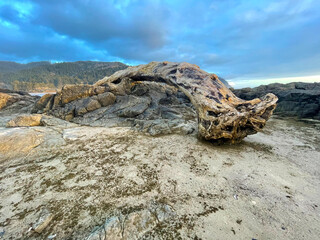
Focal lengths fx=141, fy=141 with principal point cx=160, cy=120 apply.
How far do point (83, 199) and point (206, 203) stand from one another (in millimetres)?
3128

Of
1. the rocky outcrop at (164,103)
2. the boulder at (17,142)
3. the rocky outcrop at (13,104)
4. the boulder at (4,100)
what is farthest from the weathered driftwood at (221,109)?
the boulder at (4,100)

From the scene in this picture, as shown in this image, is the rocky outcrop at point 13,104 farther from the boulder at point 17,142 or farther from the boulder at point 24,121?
the boulder at point 17,142

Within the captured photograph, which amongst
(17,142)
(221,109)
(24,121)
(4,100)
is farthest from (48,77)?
(221,109)

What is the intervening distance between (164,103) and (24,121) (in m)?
10.6

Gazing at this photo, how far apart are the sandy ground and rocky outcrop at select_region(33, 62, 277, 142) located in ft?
3.98

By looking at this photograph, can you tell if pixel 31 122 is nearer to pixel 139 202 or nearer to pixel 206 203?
pixel 139 202

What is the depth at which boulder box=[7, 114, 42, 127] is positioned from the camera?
8.36 m

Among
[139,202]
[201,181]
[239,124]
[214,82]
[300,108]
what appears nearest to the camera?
[139,202]

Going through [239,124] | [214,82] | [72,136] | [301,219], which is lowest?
[301,219]

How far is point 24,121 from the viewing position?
28.1 feet

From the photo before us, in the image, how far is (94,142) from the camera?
7.07m

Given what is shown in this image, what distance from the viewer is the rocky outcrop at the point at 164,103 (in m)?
6.93

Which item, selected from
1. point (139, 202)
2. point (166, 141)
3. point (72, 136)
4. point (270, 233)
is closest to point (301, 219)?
point (270, 233)

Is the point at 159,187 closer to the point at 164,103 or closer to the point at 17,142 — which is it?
the point at 17,142
